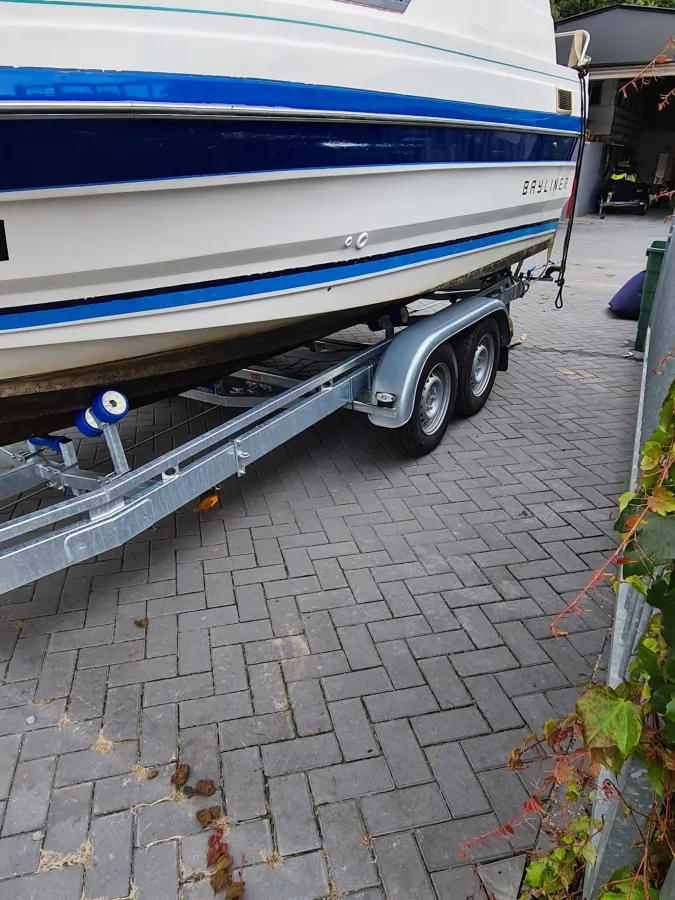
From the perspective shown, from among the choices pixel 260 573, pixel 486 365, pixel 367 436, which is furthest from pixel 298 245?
pixel 486 365

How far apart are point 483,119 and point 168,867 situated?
3669 mm

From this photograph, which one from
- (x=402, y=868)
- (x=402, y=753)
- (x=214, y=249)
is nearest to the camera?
(x=402, y=868)

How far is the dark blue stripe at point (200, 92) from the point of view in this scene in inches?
70.3

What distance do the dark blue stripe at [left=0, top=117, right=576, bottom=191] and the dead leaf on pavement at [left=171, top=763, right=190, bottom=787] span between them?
187 cm

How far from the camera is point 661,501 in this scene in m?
1.07

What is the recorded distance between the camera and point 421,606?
9.17 feet

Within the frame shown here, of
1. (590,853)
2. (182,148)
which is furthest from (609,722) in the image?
(182,148)

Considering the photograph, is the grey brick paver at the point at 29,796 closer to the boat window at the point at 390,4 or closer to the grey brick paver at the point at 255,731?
the grey brick paver at the point at 255,731

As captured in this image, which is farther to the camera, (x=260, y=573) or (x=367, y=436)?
(x=367, y=436)

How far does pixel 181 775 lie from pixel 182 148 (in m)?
2.07

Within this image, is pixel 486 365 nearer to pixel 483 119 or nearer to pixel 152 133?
pixel 483 119

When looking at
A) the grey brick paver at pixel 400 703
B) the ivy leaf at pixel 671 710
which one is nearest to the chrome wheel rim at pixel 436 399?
the grey brick paver at pixel 400 703

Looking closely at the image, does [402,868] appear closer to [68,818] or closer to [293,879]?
[293,879]

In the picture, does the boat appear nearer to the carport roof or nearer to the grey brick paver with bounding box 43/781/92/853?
the grey brick paver with bounding box 43/781/92/853
